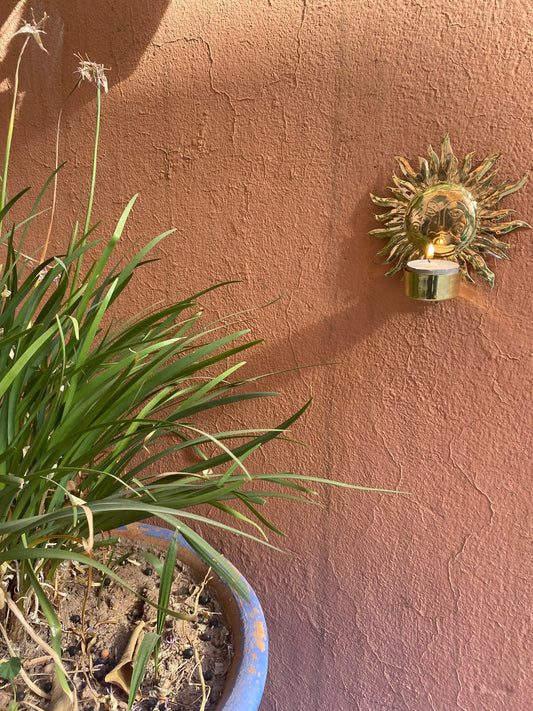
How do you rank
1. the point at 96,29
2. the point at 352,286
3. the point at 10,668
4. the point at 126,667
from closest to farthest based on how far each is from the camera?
the point at 10,668, the point at 126,667, the point at 352,286, the point at 96,29

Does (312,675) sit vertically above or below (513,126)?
below

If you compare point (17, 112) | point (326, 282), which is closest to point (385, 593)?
point (326, 282)

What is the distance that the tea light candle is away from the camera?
2.89ft

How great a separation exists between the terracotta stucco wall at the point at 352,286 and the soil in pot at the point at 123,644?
0.33m

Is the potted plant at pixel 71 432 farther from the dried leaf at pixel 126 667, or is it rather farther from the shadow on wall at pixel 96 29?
the shadow on wall at pixel 96 29

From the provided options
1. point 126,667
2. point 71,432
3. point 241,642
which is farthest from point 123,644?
point 71,432

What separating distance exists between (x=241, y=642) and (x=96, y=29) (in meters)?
1.19

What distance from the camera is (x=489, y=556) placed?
1.02m

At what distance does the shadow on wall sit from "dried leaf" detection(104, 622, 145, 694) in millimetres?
1039

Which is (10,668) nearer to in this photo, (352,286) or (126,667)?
(126,667)

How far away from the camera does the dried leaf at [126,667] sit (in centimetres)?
76

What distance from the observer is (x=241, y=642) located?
827 millimetres

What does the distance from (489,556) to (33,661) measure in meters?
0.75

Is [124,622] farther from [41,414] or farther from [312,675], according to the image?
[312,675]
